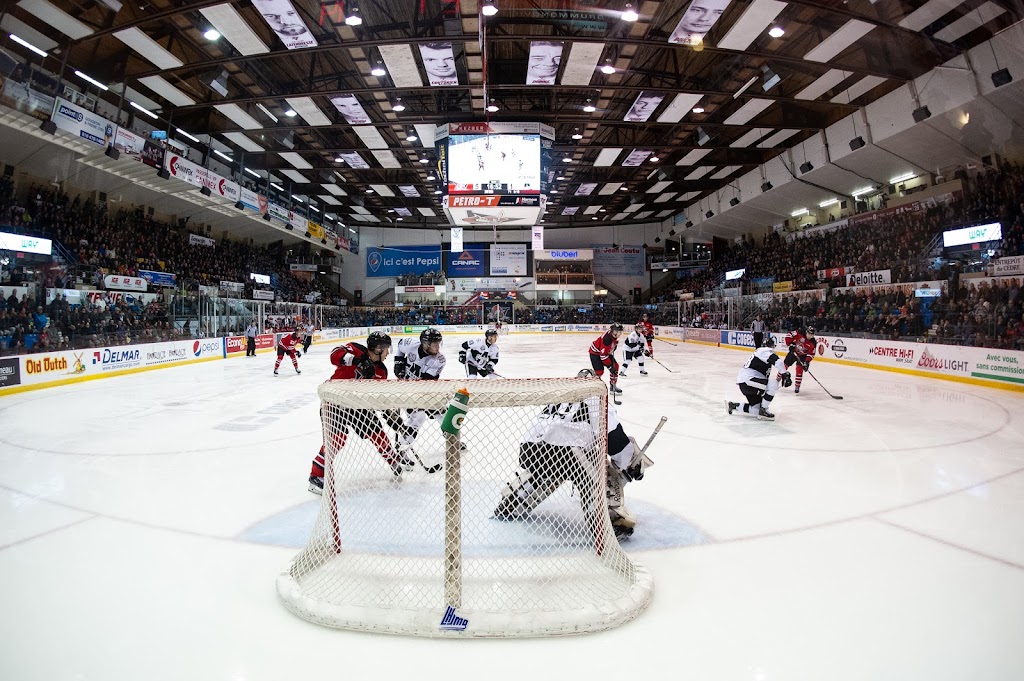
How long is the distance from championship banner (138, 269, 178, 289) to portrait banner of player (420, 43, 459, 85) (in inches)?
497

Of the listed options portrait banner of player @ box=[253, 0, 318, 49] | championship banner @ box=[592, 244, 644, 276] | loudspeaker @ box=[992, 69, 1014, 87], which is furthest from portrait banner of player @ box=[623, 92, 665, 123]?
championship banner @ box=[592, 244, 644, 276]

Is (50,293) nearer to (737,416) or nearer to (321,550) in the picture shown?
(321,550)

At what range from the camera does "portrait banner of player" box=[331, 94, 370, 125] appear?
14594mm

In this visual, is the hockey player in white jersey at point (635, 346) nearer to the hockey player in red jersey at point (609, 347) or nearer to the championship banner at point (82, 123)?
the hockey player in red jersey at point (609, 347)

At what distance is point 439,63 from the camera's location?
40.3ft

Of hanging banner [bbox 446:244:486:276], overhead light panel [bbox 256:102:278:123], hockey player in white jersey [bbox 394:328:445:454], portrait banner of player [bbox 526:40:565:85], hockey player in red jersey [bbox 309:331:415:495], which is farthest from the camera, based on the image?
hanging banner [bbox 446:244:486:276]

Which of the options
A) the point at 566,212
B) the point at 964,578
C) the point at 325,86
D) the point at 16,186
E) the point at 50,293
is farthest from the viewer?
the point at 566,212

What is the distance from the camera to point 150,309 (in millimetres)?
13180

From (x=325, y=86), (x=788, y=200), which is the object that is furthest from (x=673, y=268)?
(x=325, y=86)

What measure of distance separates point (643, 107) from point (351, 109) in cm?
868

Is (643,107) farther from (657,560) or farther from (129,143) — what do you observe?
(657,560)

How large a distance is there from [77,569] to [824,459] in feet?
18.6

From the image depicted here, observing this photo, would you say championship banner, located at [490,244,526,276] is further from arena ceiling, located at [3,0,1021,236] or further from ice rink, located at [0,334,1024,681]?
ice rink, located at [0,334,1024,681]

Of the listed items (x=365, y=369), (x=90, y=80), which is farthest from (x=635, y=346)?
(x=90, y=80)
